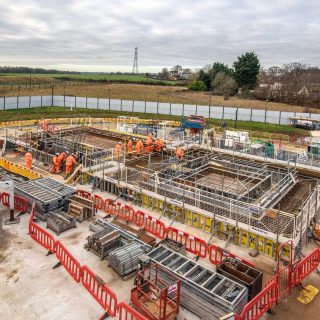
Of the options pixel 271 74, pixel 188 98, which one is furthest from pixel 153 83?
pixel 271 74

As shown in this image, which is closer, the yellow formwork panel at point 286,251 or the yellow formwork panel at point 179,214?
the yellow formwork panel at point 286,251

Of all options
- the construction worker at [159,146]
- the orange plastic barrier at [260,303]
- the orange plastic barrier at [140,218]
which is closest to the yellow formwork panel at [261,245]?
the orange plastic barrier at [260,303]

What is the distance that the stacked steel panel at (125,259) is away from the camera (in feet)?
38.8

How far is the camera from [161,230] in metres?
15.2

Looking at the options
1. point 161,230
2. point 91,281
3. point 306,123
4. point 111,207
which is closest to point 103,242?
point 91,281

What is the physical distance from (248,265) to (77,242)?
6.96 m

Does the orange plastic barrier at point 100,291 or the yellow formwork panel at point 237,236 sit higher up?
the yellow formwork panel at point 237,236

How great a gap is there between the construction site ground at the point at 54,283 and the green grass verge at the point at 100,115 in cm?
2915

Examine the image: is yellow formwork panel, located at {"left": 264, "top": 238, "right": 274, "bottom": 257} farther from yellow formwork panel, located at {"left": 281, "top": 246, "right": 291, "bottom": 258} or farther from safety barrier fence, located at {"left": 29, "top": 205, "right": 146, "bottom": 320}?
safety barrier fence, located at {"left": 29, "top": 205, "right": 146, "bottom": 320}

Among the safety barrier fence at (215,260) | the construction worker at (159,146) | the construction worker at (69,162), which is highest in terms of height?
the construction worker at (159,146)

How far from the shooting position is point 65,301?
34.4 ft

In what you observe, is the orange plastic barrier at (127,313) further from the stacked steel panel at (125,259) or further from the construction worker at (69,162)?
the construction worker at (69,162)

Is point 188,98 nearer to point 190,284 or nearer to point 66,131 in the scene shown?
point 66,131

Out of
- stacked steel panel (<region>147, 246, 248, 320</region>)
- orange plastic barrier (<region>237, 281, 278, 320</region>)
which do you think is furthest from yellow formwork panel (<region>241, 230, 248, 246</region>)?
stacked steel panel (<region>147, 246, 248, 320</region>)
